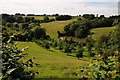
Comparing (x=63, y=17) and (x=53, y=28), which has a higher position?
(x=63, y=17)

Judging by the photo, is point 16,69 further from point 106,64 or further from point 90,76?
point 106,64

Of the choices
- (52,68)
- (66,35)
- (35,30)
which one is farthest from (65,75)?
(66,35)

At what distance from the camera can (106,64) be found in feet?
24.2

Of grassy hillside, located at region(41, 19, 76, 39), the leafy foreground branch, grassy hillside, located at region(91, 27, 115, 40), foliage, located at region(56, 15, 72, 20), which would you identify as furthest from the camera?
foliage, located at region(56, 15, 72, 20)

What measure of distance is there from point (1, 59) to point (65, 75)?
4638 cm

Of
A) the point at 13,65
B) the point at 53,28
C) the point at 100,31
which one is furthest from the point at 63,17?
the point at 13,65

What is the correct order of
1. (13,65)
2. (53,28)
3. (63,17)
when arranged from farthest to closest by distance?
(63,17) < (53,28) < (13,65)

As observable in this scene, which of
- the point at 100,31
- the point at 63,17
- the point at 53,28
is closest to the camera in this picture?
the point at 100,31

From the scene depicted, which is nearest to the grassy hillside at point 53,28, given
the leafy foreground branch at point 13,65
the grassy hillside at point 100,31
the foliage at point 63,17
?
the grassy hillside at point 100,31

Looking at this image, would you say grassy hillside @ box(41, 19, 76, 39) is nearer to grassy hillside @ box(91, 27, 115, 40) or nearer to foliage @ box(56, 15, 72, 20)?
grassy hillside @ box(91, 27, 115, 40)

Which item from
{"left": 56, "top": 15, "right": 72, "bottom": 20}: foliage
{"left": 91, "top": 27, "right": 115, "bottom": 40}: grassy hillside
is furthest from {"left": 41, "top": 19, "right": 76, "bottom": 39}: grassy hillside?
{"left": 56, "top": 15, "right": 72, "bottom": 20}: foliage

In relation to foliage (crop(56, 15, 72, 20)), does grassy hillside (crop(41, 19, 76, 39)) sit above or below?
below

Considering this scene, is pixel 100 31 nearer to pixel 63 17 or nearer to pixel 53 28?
pixel 53 28

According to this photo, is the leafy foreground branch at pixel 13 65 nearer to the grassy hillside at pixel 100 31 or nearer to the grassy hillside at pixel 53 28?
the grassy hillside at pixel 100 31
